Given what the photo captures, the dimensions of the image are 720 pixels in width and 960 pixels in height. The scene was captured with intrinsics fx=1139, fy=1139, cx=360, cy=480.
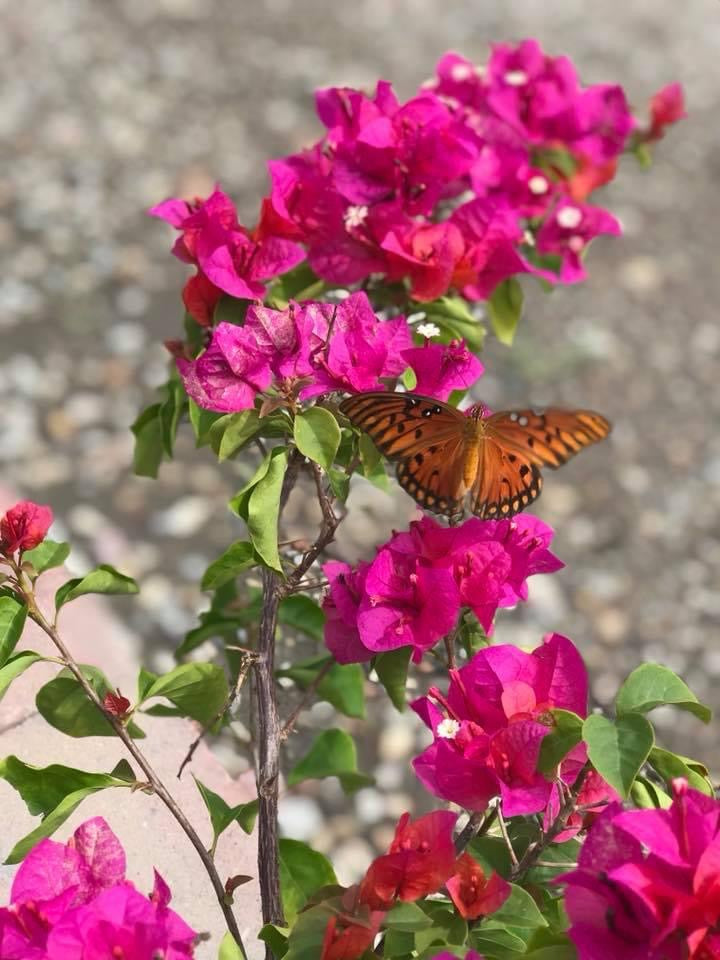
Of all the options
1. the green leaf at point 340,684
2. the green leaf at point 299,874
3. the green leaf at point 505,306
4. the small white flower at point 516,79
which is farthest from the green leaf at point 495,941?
the small white flower at point 516,79

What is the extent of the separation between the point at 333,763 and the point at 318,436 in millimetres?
470

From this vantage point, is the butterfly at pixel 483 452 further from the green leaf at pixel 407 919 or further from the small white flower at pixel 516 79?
the small white flower at pixel 516 79

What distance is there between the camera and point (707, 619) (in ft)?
5.43

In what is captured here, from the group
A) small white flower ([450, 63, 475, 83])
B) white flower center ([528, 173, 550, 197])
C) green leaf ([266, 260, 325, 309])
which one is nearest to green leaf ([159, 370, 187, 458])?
green leaf ([266, 260, 325, 309])

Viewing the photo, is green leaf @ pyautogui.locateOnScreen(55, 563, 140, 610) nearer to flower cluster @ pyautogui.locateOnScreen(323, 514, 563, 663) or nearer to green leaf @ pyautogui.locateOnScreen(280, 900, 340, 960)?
flower cluster @ pyautogui.locateOnScreen(323, 514, 563, 663)

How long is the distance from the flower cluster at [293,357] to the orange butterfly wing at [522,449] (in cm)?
8

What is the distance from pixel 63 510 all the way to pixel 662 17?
206cm

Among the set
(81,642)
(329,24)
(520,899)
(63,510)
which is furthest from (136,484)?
(329,24)

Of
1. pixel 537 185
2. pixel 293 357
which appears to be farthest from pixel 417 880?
pixel 537 185

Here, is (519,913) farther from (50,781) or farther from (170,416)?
(170,416)

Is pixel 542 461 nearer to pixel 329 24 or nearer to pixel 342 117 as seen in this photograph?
pixel 342 117

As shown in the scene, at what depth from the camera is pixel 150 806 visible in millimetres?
1072

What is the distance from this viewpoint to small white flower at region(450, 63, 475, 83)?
138cm

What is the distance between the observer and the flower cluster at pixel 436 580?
79 cm
